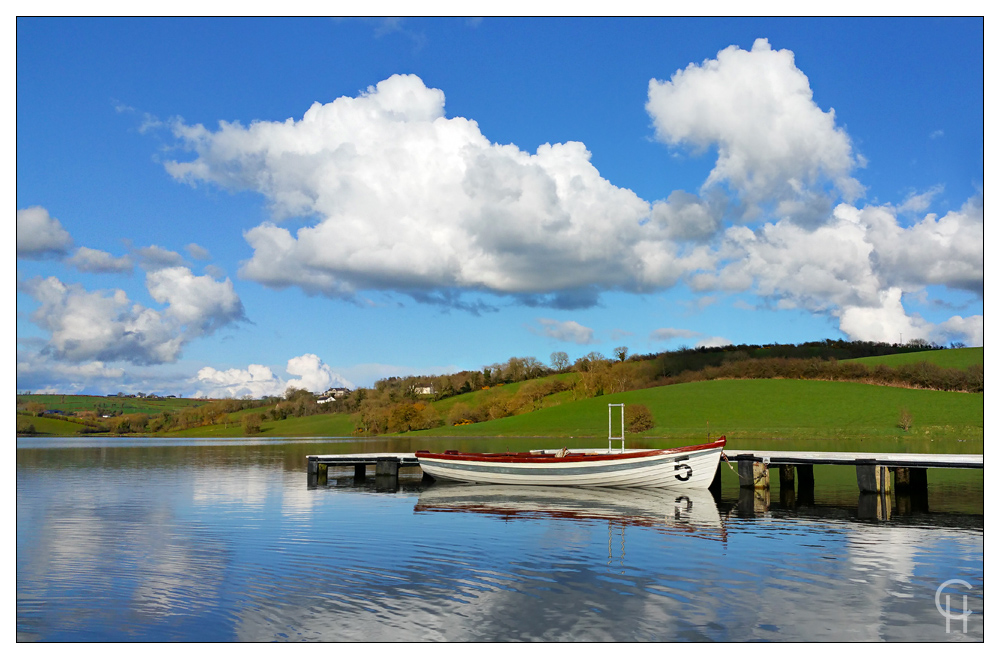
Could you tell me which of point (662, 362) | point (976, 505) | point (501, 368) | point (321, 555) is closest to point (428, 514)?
point (321, 555)

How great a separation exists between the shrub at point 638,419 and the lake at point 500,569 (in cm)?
6534

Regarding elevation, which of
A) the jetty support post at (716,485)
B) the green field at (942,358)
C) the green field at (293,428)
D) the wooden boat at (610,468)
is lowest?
the green field at (293,428)

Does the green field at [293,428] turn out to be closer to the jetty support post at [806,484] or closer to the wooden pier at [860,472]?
the wooden pier at [860,472]

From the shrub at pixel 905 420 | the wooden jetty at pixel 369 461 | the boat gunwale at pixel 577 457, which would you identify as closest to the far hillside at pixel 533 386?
the shrub at pixel 905 420

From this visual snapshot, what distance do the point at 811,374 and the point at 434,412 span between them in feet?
226

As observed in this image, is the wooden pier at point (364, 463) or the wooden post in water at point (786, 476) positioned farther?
the wooden pier at point (364, 463)

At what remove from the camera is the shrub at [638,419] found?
327ft

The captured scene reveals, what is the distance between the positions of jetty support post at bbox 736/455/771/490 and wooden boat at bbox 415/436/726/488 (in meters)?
3.30

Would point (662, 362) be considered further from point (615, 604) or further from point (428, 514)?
point (615, 604)

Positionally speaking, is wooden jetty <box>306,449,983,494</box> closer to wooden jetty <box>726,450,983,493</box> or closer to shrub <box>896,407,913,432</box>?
wooden jetty <box>726,450,983,493</box>

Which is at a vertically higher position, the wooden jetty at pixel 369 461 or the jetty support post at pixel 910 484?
the jetty support post at pixel 910 484

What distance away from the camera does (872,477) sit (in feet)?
114

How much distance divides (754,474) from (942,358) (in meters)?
96.4

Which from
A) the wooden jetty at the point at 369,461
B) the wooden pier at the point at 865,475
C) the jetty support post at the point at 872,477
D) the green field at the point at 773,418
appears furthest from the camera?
the green field at the point at 773,418
